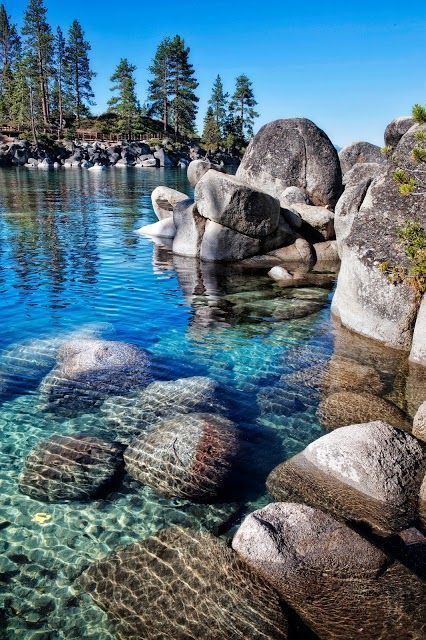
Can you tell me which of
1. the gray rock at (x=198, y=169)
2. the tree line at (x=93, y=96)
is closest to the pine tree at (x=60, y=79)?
the tree line at (x=93, y=96)

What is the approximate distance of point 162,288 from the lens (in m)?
16.5

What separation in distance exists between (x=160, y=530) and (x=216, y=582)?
1.03 meters

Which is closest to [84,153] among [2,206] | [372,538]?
[2,206]

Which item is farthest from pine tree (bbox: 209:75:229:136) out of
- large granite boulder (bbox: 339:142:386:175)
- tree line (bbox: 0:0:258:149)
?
large granite boulder (bbox: 339:142:386:175)

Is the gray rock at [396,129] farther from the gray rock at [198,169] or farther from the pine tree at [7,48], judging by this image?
the pine tree at [7,48]

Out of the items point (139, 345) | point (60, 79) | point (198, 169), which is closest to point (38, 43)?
point (60, 79)

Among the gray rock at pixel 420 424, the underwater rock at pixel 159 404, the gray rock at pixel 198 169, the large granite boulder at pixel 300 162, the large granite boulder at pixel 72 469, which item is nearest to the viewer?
the large granite boulder at pixel 72 469

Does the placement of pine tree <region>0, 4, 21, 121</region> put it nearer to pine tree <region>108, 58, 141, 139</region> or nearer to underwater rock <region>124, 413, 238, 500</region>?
pine tree <region>108, 58, 141, 139</region>

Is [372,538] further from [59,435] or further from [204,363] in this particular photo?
[204,363]

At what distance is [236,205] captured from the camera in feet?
60.6

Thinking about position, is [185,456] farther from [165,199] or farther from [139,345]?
[165,199]

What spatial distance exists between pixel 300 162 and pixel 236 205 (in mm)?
7263

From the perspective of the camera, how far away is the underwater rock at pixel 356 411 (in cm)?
794

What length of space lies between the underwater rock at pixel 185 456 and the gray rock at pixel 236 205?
12520mm
